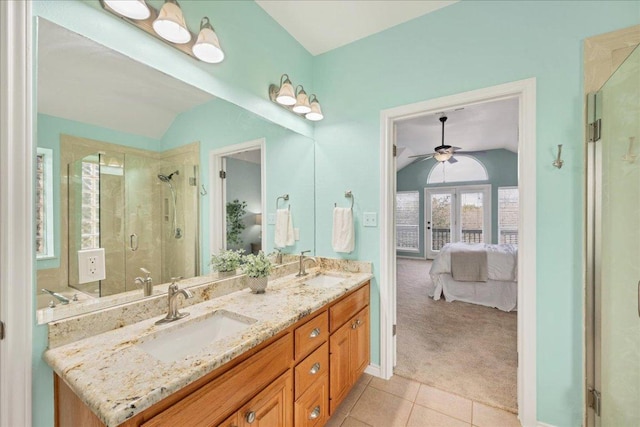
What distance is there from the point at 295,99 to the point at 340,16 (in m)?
0.69

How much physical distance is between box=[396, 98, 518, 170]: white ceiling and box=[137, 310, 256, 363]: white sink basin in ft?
9.96

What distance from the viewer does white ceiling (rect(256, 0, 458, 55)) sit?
1890 millimetres

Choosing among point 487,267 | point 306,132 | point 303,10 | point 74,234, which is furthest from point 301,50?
point 487,267

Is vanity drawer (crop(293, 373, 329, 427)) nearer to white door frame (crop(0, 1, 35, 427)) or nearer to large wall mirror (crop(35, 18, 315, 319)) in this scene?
large wall mirror (crop(35, 18, 315, 319))

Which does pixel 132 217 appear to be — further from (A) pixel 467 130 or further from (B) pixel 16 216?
(A) pixel 467 130

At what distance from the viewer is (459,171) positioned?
7047 millimetres

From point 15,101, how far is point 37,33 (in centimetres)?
28

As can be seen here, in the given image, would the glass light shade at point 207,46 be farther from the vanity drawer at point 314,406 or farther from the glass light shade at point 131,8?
the vanity drawer at point 314,406

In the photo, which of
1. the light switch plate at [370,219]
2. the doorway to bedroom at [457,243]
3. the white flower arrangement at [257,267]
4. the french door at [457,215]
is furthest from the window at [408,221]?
the white flower arrangement at [257,267]

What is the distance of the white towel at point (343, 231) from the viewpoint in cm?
221

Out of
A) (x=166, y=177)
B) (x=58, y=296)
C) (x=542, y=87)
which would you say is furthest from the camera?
(x=542, y=87)

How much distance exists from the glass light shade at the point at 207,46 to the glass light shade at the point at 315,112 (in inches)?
34.7

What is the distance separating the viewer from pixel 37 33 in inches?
38.0

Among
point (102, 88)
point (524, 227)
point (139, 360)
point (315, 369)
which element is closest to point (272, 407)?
point (315, 369)
